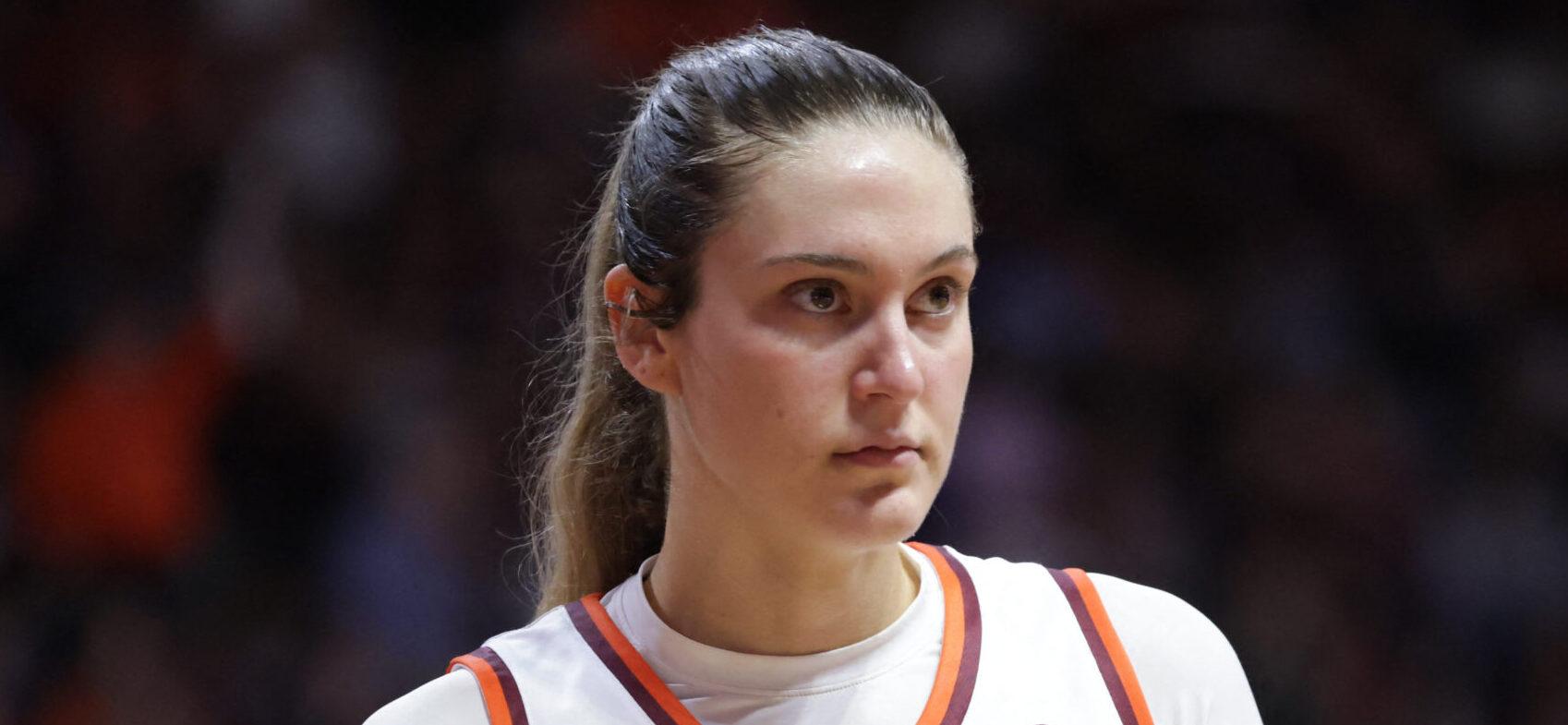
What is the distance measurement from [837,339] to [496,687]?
562mm

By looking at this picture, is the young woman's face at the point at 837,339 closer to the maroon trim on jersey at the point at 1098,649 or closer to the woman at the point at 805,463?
the woman at the point at 805,463

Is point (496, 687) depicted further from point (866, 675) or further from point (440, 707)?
point (866, 675)

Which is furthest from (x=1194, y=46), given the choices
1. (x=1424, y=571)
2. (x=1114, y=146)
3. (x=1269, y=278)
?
(x=1424, y=571)

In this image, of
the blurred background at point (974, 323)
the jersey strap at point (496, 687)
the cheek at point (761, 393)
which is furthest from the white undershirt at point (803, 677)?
the blurred background at point (974, 323)

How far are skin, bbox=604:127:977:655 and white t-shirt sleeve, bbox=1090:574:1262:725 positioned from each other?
1.11 feet

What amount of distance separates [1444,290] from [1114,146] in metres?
0.79

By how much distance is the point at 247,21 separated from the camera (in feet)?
12.2

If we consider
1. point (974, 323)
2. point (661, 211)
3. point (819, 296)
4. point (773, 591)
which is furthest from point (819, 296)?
point (974, 323)

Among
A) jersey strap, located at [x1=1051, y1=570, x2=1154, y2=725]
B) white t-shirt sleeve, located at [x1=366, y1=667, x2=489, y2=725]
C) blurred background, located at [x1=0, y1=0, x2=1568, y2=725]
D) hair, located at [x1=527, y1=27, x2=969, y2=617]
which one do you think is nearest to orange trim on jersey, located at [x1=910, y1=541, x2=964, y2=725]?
jersey strap, located at [x1=1051, y1=570, x2=1154, y2=725]

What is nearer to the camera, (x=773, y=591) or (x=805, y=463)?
(x=805, y=463)

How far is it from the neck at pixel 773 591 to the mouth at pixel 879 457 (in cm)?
15

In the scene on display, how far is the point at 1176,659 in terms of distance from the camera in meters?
1.97

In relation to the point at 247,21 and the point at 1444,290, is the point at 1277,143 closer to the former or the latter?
the point at 1444,290

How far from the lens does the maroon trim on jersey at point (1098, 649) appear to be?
6.28ft
